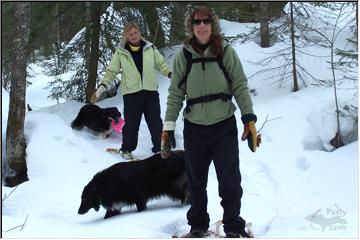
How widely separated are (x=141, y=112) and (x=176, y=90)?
2969 mm

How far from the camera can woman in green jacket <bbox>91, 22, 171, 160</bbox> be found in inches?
267

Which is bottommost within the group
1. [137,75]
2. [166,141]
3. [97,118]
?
[166,141]

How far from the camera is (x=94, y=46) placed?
32.0ft

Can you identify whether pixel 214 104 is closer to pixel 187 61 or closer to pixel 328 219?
pixel 187 61

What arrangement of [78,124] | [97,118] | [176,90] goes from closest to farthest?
[176,90]
[97,118]
[78,124]

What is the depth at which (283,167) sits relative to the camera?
21.8 ft

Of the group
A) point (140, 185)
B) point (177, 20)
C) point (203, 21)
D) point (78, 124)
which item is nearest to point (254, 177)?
point (140, 185)

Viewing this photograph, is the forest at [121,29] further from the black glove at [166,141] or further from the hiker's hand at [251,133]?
the hiker's hand at [251,133]

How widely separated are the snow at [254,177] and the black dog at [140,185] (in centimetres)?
18

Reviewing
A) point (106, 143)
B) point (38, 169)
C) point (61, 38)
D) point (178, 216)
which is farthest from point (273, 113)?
point (61, 38)

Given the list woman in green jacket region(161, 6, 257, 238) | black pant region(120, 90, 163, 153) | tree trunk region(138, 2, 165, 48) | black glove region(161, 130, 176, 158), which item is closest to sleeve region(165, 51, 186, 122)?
woman in green jacket region(161, 6, 257, 238)

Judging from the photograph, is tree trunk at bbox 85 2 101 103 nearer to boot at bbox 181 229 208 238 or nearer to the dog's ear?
the dog's ear

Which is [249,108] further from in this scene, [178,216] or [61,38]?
[61,38]

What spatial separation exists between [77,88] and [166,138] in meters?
6.85
